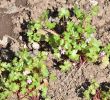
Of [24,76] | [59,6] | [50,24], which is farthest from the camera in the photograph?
[59,6]

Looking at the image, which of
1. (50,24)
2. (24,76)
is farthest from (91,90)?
(50,24)

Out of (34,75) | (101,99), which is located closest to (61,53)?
(34,75)

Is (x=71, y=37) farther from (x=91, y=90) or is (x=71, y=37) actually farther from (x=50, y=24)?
(x=91, y=90)

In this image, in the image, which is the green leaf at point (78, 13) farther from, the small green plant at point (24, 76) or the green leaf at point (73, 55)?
the small green plant at point (24, 76)

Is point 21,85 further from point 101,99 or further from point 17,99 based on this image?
point 101,99

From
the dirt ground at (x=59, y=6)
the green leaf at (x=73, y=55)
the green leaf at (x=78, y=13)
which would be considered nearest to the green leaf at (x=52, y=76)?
the dirt ground at (x=59, y=6)
